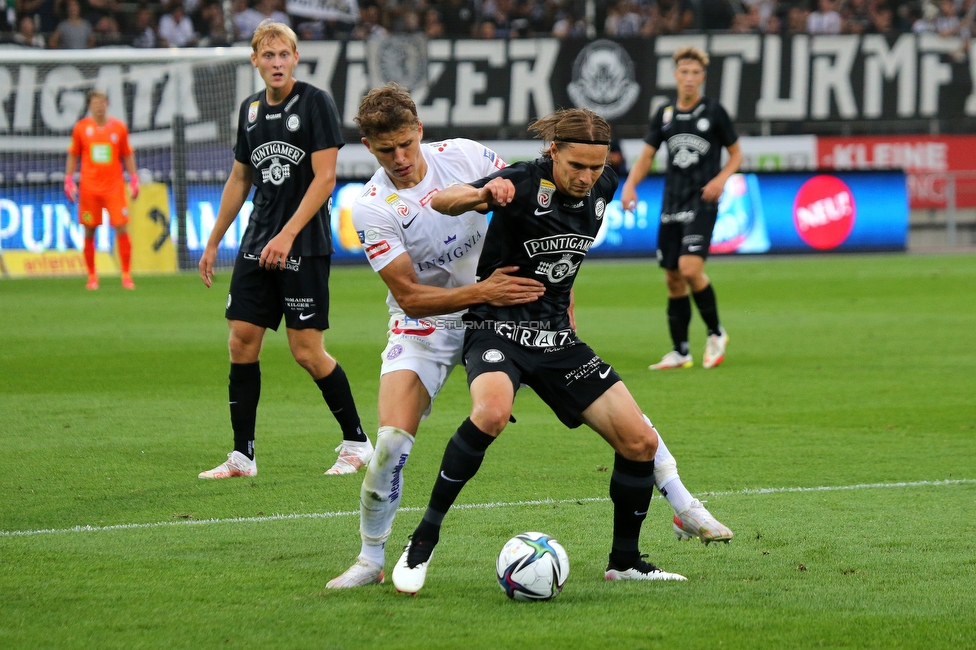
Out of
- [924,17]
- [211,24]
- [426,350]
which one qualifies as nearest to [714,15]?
[924,17]

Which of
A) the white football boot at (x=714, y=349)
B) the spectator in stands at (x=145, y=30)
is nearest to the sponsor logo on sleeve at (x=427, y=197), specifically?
the white football boot at (x=714, y=349)

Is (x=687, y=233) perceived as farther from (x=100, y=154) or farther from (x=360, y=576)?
(x=100, y=154)

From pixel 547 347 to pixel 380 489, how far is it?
29.6 inches

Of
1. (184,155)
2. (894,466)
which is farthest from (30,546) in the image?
(184,155)

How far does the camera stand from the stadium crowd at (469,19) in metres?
22.5

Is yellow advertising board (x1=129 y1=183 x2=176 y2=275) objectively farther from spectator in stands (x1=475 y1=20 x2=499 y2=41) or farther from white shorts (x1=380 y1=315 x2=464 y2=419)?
white shorts (x1=380 y1=315 x2=464 y2=419)

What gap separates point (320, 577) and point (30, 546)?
1.20 metres

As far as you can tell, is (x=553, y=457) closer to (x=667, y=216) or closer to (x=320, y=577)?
(x=320, y=577)

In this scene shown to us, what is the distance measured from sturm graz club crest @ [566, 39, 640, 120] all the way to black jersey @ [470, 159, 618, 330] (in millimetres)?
19505

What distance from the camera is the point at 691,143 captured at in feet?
33.7

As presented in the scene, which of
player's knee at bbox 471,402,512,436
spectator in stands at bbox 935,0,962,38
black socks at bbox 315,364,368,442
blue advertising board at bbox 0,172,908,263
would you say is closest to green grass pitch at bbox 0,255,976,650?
black socks at bbox 315,364,368,442

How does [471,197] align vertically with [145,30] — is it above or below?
below

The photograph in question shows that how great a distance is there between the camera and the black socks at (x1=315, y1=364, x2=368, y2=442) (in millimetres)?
6438

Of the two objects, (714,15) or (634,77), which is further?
(714,15)
